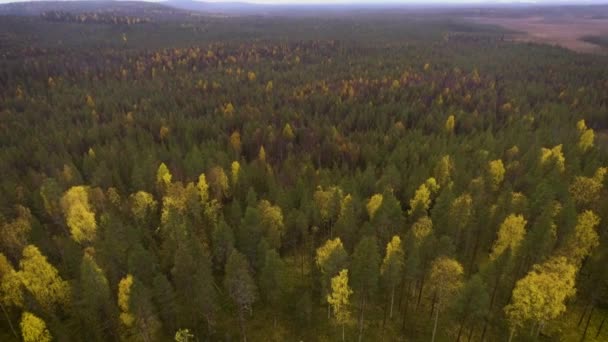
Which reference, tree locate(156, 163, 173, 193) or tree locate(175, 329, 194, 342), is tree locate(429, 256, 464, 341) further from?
tree locate(156, 163, 173, 193)

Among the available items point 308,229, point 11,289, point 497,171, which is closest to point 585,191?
point 497,171

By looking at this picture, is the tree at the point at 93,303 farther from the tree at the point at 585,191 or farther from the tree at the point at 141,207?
the tree at the point at 585,191

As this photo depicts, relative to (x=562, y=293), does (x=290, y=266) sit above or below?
below

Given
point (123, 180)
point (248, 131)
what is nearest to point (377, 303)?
point (123, 180)

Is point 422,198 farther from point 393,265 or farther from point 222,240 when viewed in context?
point 222,240

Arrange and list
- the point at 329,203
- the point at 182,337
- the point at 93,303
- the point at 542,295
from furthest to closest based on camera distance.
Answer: the point at 329,203, the point at 93,303, the point at 182,337, the point at 542,295

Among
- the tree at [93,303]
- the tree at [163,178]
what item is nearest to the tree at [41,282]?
the tree at [93,303]

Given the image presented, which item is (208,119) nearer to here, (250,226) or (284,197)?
(284,197)

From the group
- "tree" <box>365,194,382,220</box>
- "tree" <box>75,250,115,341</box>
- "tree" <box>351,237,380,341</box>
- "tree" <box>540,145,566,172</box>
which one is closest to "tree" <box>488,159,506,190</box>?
"tree" <box>540,145,566,172</box>
